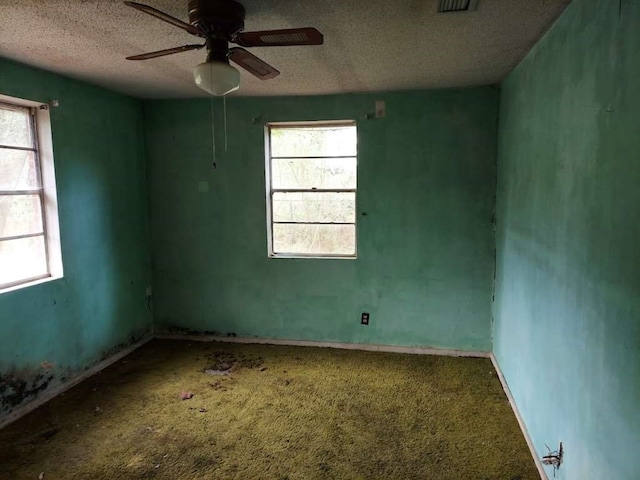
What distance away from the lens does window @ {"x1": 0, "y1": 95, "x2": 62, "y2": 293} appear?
289cm

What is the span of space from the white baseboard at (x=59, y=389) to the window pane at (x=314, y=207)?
6.35 feet

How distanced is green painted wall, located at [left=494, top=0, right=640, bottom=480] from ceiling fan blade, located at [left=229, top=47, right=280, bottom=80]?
4.88 feet

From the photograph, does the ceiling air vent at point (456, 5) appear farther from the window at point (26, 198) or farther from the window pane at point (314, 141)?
the window at point (26, 198)

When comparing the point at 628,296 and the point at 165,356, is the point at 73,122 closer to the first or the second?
the point at 165,356

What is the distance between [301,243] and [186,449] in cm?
213

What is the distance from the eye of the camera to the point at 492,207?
146 inches

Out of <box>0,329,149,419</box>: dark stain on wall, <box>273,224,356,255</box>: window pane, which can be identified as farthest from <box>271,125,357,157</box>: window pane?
<box>0,329,149,419</box>: dark stain on wall

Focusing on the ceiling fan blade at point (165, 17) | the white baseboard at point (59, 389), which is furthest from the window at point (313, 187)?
the ceiling fan blade at point (165, 17)

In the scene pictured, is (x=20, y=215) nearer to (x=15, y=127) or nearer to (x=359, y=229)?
(x=15, y=127)

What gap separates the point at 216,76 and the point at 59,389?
2.76m

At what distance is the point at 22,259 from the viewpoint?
3.03 m

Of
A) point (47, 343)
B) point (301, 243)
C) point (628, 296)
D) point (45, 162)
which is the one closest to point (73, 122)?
→ point (45, 162)

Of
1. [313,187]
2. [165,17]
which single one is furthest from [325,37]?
[313,187]

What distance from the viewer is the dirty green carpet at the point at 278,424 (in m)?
2.38
